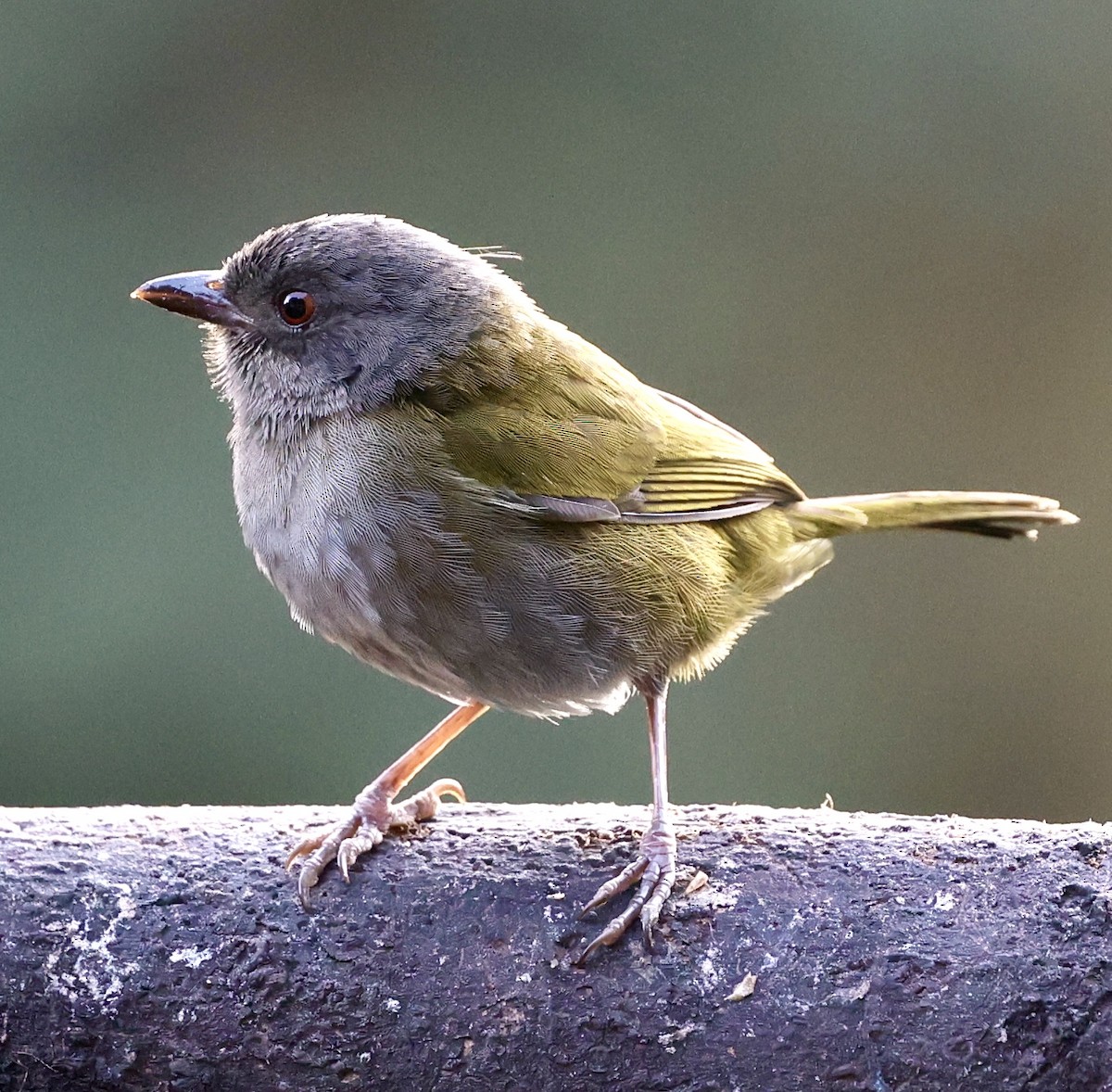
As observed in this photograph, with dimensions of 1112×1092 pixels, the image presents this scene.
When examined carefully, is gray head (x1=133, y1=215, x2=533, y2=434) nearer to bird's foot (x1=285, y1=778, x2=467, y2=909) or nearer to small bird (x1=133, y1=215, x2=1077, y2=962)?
small bird (x1=133, y1=215, x2=1077, y2=962)

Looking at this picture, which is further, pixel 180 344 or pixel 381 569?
pixel 180 344

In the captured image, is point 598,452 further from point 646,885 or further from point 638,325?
point 638,325

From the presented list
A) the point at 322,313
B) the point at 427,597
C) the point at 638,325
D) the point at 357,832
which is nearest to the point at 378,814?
the point at 357,832

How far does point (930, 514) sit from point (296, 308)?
1.83 meters

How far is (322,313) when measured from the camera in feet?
12.0

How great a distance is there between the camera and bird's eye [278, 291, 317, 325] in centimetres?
363

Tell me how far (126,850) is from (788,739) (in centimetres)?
363

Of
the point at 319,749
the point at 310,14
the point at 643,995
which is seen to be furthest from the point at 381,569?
the point at 310,14

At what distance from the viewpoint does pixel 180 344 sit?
5824 millimetres

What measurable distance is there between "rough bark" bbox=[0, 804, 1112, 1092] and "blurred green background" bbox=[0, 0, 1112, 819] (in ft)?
8.14

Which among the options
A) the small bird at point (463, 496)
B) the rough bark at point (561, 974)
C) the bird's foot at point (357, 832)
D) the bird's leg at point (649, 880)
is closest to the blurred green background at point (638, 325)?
the small bird at point (463, 496)

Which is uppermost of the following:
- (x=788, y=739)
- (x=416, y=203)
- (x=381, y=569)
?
(x=416, y=203)

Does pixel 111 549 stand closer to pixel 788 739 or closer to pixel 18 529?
pixel 18 529

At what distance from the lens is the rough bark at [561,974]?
2744 mm
